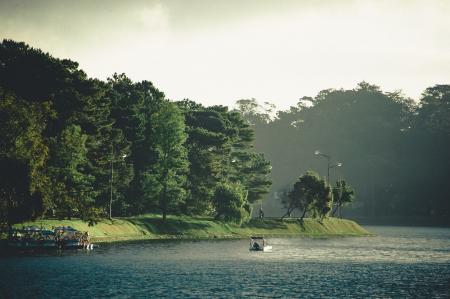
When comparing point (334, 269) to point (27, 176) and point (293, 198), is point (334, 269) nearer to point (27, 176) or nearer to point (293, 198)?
point (27, 176)

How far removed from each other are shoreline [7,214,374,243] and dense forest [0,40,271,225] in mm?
2228

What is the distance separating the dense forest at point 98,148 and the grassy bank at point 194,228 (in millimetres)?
2134

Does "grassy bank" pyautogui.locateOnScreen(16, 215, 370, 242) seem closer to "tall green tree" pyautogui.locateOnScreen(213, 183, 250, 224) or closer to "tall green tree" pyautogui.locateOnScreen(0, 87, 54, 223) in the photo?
"tall green tree" pyautogui.locateOnScreen(213, 183, 250, 224)

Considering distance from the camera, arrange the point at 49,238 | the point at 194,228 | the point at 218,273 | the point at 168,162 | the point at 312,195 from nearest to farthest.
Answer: the point at 218,273 → the point at 49,238 → the point at 168,162 → the point at 194,228 → the point at 312,195

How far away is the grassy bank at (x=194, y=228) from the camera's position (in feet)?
331

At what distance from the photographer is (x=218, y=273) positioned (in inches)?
2564

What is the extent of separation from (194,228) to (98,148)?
77.1 ft

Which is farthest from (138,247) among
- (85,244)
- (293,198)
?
(293,198)

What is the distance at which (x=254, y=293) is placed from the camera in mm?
52156

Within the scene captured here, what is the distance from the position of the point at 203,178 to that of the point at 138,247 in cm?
4850

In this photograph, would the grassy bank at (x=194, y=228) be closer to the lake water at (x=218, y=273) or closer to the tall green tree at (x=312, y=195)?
the tall green tree at (x=312, y=195)

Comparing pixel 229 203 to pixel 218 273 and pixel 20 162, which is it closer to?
pixel 20 162

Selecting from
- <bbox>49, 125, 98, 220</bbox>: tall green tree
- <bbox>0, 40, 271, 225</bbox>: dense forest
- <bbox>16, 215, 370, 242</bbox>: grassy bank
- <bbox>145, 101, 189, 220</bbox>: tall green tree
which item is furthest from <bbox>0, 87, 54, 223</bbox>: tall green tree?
<bbox>145, 101, 189, 220</bbox>: tall green tree

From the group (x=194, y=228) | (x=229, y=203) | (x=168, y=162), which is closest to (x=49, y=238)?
(x=168, y=162)
